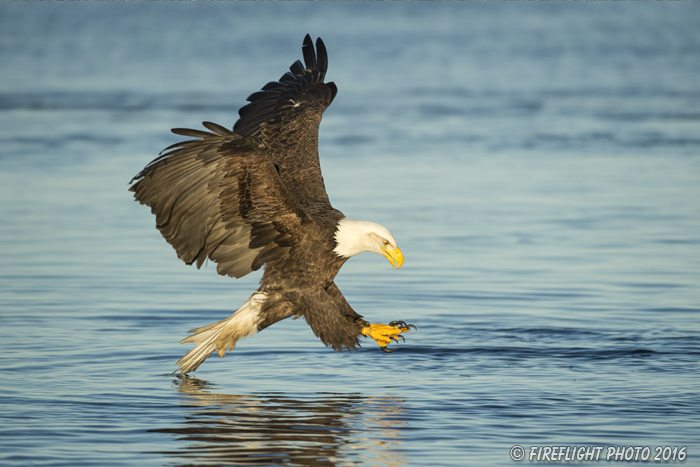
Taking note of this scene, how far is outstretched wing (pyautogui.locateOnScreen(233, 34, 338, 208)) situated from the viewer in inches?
271

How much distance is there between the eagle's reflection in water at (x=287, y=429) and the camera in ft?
16.2

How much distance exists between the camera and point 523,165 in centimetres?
1384

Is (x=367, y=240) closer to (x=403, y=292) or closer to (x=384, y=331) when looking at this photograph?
(x=384, y=331)

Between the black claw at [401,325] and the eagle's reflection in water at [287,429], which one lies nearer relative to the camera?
the eagle's reflection in water at [287,429]

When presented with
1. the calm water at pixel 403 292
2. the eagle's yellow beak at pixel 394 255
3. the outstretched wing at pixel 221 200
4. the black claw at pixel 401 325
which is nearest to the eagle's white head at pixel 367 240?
the eagle's yellow beak at pixel 394 255

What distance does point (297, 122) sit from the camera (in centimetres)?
729

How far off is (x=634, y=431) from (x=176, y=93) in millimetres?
18061

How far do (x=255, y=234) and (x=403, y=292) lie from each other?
240 centimetres

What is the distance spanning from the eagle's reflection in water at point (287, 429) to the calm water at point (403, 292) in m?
0.02

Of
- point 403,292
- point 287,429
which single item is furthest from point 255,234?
point 403,292

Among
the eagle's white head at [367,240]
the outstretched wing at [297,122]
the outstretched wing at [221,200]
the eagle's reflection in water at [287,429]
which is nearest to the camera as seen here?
the eagle's reflection in water at [287,429]

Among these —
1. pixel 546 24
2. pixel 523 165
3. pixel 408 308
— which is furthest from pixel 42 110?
pixel 546 24

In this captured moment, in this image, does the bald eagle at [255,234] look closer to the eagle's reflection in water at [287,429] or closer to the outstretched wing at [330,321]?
the outstretched wing at [330,321]

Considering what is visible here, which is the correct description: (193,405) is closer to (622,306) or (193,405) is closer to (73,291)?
(73,291)
